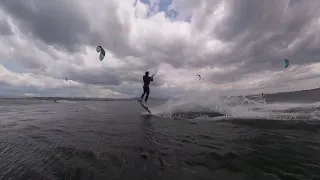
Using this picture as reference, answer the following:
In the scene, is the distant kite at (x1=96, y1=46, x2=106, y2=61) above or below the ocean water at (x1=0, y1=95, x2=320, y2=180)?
above

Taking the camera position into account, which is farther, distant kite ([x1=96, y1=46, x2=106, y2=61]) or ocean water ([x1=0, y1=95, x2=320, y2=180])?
distant kite ([x1=96, y1=46, x2=106, y2=61])

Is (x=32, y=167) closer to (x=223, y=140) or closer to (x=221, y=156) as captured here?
(x=221, y=156)

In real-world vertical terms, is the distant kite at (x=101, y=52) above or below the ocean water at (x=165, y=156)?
above

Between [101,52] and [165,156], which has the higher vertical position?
[101,52]

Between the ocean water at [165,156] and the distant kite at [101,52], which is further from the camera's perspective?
the distant kite at [101,52]

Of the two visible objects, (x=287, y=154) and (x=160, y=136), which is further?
(x=160, y=136)

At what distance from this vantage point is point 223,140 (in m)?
8.68

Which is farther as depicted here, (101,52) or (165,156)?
(101,52)

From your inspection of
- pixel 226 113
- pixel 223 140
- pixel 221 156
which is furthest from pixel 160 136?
pixel 226 113

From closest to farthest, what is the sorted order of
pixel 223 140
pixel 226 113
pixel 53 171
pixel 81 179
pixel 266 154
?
pixel 81 179, pixel 53 171, pixel 266 154, pixel 223 140, pixel 226 113

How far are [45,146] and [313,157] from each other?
370 inches

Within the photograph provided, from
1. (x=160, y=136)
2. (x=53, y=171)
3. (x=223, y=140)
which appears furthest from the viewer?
(x=160, y=136)

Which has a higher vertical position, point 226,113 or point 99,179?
point 226,113

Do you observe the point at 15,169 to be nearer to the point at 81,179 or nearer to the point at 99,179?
the point at 81,179
